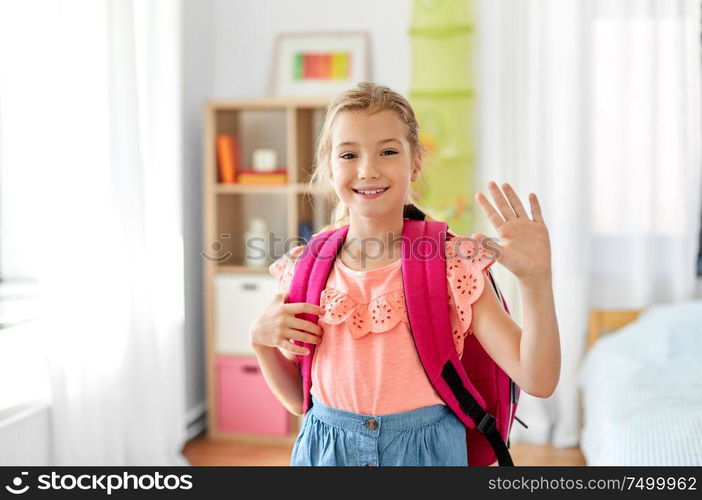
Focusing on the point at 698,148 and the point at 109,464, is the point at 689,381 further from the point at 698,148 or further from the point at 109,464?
the point at 109,464

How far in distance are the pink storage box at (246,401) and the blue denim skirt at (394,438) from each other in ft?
7.19

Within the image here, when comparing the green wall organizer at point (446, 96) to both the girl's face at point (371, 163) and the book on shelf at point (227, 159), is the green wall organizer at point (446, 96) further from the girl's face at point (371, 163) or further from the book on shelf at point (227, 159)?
the girl's face at point (371, 163)

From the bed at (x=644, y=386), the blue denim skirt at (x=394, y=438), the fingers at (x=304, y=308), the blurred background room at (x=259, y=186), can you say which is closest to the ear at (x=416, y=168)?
the fingers at (x=304, y=308)

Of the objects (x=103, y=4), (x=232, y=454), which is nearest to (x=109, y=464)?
(x=232, y=454)

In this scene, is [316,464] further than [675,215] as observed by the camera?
No

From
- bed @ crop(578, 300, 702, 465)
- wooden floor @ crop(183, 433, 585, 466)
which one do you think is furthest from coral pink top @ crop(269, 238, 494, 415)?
wooden floor @ crop(183, 433, 585, 466)

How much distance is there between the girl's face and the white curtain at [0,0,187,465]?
1414 millimetres

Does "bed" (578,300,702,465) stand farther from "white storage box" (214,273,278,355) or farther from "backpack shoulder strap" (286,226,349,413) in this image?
"white storage box" (214,273,278,355)

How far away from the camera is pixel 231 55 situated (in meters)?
3.68

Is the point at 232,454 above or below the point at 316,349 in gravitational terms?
below

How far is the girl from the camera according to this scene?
114 centimetres

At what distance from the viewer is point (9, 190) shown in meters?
2.23

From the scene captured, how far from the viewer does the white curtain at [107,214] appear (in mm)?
2270

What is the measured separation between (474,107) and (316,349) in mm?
2375
